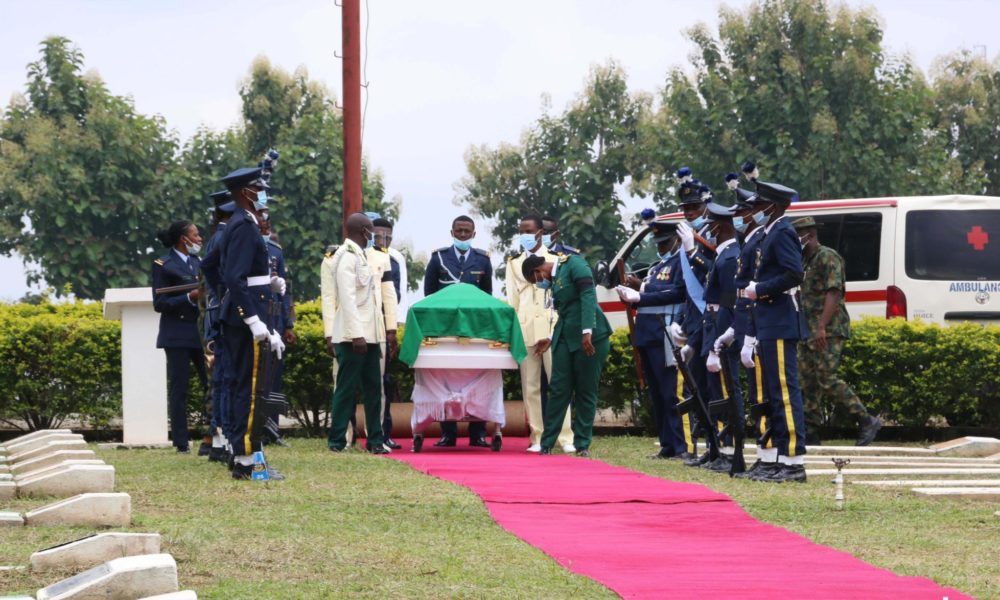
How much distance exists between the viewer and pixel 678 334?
41.7ft

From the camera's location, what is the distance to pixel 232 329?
428 inches

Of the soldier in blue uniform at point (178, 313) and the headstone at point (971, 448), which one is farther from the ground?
the soldier in blue uniform at point (178, 313)

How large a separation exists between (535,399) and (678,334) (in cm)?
200

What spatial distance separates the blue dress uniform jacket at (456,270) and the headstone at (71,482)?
5893mm

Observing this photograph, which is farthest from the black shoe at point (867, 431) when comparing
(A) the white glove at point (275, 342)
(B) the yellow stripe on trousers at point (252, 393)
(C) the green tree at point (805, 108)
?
(C) the green tree at point (805, 108)

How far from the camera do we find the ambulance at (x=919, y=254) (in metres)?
18.2

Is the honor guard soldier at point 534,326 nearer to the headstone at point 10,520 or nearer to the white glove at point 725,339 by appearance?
the white glove at point 725,339

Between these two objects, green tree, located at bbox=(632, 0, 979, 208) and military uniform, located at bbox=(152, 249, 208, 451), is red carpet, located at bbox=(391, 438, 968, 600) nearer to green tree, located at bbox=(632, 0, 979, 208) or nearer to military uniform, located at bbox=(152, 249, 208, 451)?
military uniform, located at bbox=(152, 249, 208, 451)

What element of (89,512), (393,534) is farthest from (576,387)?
(89,512)

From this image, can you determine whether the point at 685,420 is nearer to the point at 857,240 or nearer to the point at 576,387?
the point at 576,387

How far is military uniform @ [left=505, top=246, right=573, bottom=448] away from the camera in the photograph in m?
14.1

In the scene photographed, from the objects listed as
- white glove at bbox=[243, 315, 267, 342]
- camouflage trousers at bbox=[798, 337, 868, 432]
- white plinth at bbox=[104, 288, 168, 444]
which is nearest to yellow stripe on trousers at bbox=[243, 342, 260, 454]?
white glove at bbox=[243, 315, 267, 342]

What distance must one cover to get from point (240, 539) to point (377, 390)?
19.5ft

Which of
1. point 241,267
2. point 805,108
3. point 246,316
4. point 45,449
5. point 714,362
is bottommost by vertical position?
point 45,449
